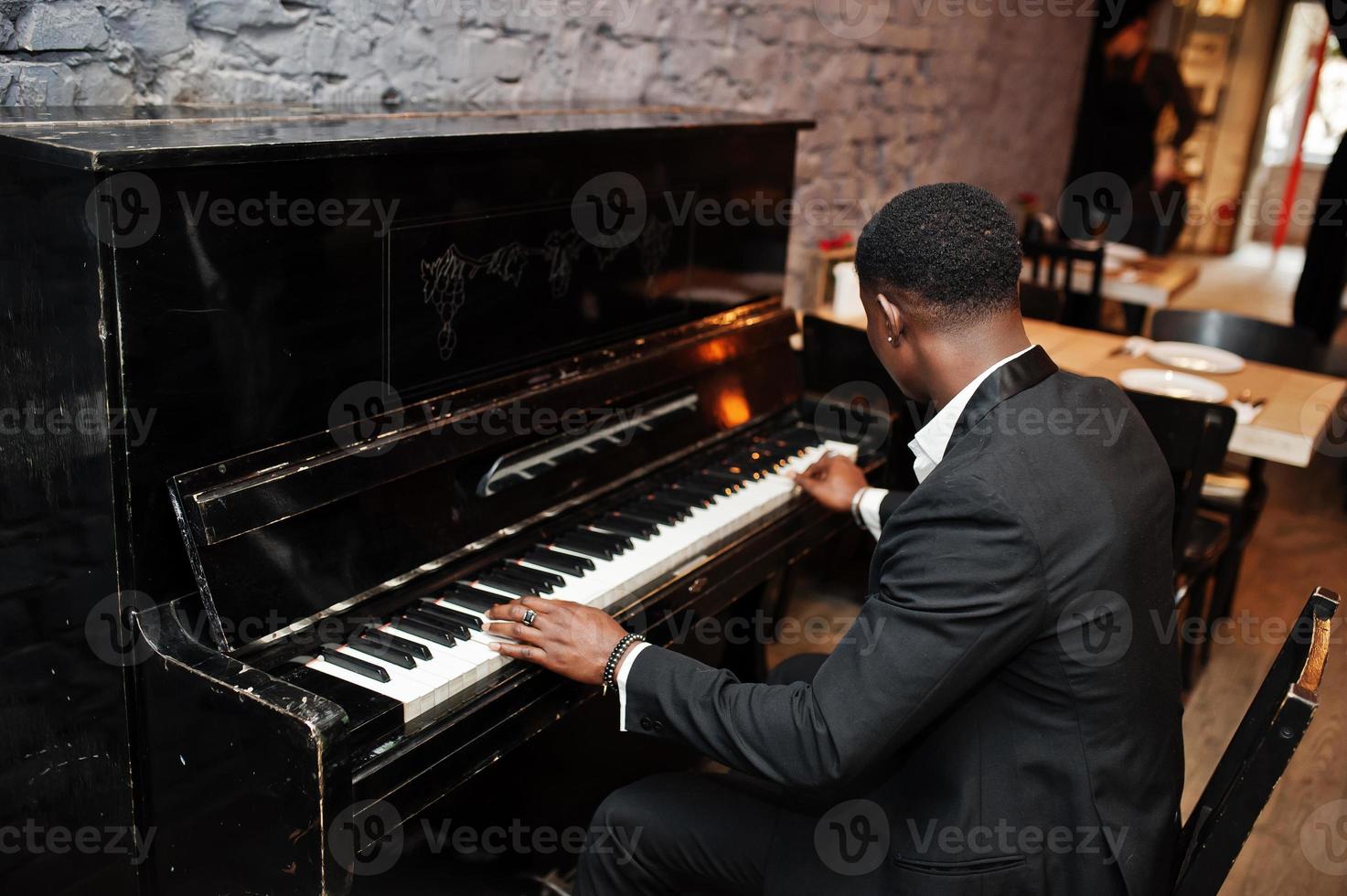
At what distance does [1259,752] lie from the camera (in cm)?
130

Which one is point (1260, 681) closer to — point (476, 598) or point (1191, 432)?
point (1191, 432)

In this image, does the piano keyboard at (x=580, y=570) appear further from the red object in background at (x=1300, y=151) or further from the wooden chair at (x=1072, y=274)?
the red object in background at (x=1300, y=151)

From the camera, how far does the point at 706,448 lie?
8.05ft

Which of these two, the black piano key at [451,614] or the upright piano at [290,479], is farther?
the black piano key at [451,614]

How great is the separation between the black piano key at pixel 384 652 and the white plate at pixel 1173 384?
7.33 feet

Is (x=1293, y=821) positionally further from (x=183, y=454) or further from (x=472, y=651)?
(x=183, y=454)

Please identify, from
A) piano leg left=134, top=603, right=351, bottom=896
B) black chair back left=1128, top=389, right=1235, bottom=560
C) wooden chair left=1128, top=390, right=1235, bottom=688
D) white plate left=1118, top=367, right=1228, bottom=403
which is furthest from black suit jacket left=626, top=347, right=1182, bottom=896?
white plate left=1118, top=367, right=1228, bottom=403

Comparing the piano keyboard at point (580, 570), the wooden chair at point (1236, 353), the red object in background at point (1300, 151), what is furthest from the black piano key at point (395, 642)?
the red object in background at point (1300, 151)

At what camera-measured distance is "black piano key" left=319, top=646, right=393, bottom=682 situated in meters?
1.53

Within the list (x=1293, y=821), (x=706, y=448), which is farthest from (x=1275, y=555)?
(x=706, y=448)

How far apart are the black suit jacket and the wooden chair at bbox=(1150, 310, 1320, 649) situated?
2.02 m

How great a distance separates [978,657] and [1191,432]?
166cm

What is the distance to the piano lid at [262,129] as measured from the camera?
4.48ft

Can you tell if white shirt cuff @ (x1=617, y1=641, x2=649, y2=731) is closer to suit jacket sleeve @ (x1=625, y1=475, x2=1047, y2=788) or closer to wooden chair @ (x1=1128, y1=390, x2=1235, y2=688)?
suit jacket sleeve @ (x1=625, y1=475, x2=1047, y2=788)
